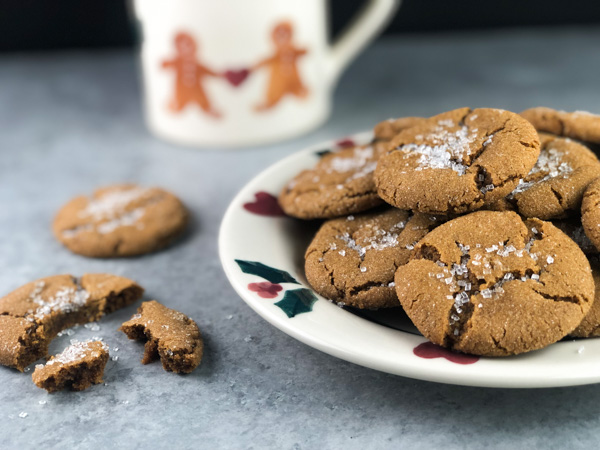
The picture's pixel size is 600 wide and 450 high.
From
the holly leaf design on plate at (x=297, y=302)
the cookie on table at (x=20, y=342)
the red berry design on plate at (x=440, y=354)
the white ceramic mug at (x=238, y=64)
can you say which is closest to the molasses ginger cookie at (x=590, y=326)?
the red berry design on plate at (x=440, y=354)

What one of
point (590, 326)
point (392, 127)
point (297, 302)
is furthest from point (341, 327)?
point (392, 127)

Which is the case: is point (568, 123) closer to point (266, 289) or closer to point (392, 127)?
point (392, 127)

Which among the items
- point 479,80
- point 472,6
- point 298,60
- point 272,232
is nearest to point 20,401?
point 272,232

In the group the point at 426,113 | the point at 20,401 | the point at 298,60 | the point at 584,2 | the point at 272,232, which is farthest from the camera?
the point at 584,2

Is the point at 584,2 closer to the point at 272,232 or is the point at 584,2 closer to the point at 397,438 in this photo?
the point at 272,232

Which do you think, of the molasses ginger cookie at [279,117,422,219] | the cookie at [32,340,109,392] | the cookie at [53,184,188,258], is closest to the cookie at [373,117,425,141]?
the molasses ginger cookie at [279,117,422,219]
